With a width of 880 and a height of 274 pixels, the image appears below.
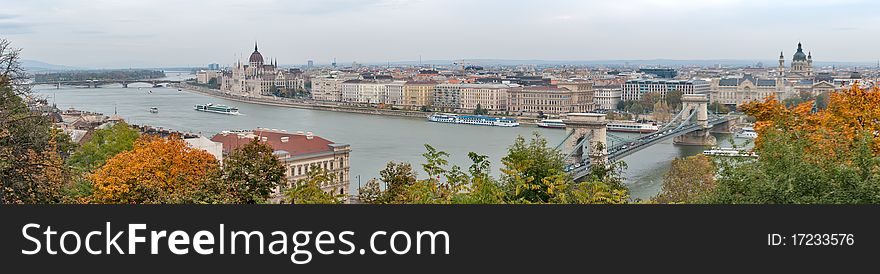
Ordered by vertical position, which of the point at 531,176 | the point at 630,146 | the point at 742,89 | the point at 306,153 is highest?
the point at 531,176

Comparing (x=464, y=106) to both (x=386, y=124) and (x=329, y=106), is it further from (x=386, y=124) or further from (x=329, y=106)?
(x=386, y=124)

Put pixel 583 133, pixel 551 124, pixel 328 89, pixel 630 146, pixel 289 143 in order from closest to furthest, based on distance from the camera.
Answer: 1. pixel 289 143
2. pixel 583 133
3. pixel 630 146
4. pixel 551 124
5. pixel 328 89

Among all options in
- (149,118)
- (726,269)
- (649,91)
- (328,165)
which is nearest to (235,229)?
(726,269)

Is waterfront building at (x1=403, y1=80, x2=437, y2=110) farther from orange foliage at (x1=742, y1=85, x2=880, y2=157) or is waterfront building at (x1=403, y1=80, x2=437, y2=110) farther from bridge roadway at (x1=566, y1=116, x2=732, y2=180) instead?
orange foliage at (x1=742, y1=85, x2=880, y2=157)

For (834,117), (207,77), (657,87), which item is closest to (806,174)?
(834,117)

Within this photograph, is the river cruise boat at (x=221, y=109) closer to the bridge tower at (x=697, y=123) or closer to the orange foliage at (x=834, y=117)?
the bridge tower at (x=697, y=123)

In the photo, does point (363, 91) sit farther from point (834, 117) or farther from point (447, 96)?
point (834, 117)

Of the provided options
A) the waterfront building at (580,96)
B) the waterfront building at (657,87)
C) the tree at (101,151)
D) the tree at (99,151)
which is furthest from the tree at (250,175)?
the waterfront building at (657,87)
